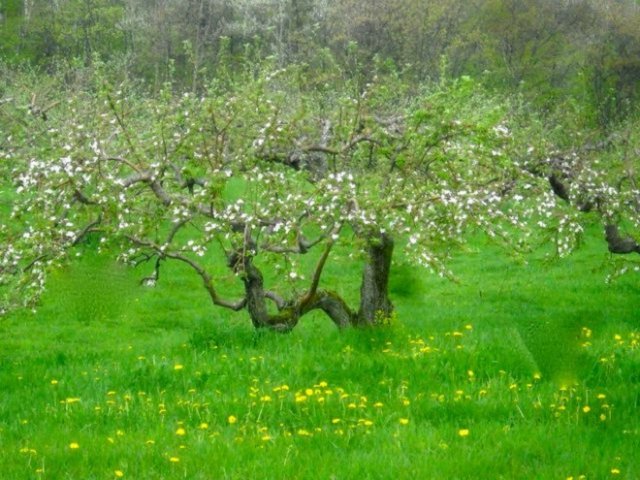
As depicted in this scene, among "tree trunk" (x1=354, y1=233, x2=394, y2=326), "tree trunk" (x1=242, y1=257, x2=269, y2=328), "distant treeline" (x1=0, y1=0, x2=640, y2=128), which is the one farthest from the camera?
"distant treeline" (x1=0, y1=0, x2=640, y2=128)

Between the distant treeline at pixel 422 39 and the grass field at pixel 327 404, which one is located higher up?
the distant treeline at pixel 422 39

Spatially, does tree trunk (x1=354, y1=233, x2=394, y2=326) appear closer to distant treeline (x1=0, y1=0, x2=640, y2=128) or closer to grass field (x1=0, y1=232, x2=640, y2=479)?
grass field (x1=0, y1=232, x2=640, y2=479)

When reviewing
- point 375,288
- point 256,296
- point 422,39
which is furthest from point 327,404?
point 422,39

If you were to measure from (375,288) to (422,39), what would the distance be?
32.5m

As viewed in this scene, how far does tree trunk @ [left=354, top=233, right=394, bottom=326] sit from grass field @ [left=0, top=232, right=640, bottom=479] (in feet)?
4.34

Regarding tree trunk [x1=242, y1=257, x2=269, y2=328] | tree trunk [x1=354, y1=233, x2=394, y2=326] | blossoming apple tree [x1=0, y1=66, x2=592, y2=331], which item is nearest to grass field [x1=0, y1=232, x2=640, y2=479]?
tree trunk [x1=242, y1=257, x2=269, y2=328]

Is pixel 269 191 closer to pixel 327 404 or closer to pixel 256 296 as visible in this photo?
pixel 256 296

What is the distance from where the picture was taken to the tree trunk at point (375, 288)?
39.3 feet

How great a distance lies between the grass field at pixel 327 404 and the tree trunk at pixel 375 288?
1324 mm

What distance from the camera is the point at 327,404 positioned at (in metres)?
7.29

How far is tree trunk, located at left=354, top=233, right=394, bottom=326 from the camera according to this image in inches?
472

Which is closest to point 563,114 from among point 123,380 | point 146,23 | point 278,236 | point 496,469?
point 278,236

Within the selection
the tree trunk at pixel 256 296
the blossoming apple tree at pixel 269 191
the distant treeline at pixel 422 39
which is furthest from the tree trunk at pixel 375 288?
the distant treeline at pixel 422 39

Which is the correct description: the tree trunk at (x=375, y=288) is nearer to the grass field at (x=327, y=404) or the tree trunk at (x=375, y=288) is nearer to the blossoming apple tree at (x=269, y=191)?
the blossoming apple tree at (x=269, y=191)
